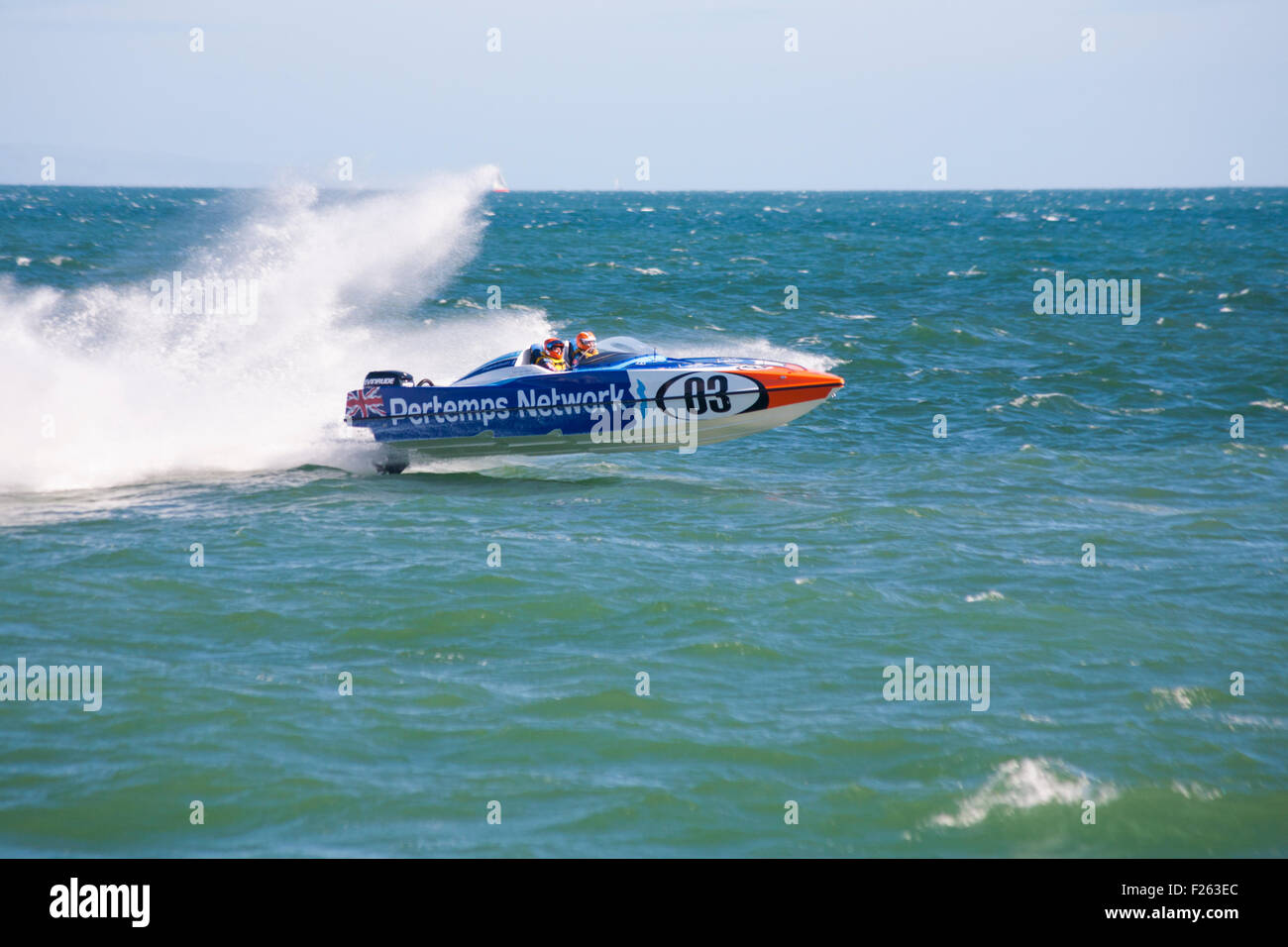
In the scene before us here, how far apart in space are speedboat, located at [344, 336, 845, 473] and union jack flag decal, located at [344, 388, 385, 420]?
2 centimetres

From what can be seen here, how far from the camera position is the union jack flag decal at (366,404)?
1565 centimetres

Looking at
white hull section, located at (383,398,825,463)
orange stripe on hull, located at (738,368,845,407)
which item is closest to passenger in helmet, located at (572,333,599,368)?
white hull section, located at (383,398,825,463)

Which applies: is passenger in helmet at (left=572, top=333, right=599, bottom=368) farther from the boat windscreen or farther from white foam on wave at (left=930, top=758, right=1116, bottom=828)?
white foam on wave at (left=930, top=758, right=1116, bottom=828)

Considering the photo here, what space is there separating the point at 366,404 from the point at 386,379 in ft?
1.48

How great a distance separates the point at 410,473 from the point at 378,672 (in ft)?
26.6

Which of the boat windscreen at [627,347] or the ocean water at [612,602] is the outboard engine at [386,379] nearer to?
the ocean water at [612,602]

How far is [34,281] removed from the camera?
31812 millimetres

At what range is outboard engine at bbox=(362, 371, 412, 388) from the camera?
15633 millimetres

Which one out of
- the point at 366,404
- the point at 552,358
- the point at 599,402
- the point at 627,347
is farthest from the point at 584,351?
the point at 366,404

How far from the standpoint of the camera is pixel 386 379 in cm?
1565

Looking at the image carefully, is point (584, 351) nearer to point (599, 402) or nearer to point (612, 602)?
point (599, 402)

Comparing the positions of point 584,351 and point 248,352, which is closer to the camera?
point 584,351
